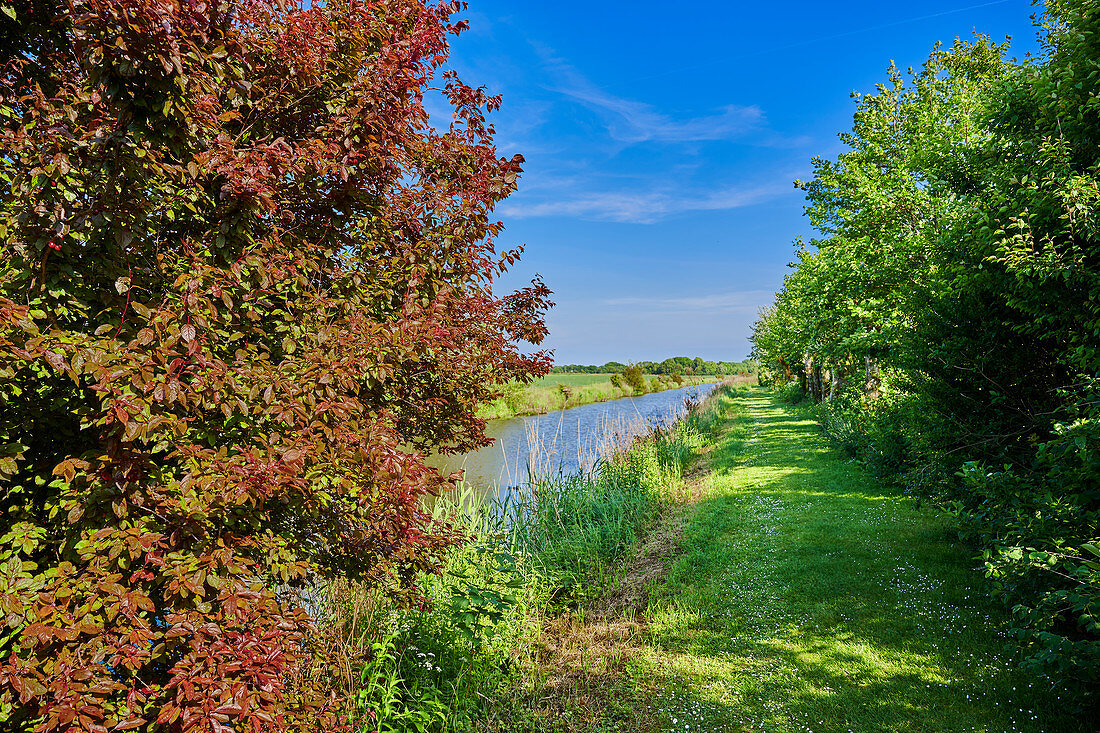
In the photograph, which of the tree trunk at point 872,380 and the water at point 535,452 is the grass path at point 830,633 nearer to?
the water at point 535,452

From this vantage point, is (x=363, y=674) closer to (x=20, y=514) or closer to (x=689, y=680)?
(x=20, y=514)

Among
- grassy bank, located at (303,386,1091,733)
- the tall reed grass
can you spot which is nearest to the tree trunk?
grassy bank, located at (303,386,1091,733)

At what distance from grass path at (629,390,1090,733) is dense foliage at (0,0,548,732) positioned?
11.0ft

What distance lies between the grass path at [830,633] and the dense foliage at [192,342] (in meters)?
3.34

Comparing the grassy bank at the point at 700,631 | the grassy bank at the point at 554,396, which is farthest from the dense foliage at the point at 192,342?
the grassy bank at the point at 554,396

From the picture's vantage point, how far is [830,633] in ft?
16.9

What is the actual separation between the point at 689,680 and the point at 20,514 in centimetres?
487

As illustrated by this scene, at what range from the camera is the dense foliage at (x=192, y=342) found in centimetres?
192

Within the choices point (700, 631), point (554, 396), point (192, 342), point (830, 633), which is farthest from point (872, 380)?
point (554, 396)

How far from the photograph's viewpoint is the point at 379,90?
283cm

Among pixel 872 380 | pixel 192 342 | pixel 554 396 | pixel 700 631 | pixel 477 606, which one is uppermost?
pixel 192 342

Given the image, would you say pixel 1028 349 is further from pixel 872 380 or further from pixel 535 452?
pixel 872 380

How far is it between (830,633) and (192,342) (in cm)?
605

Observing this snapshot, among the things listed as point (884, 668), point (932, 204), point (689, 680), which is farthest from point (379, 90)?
point (932, 204)
